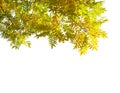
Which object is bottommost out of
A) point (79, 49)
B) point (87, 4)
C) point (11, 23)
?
point (79, 49)

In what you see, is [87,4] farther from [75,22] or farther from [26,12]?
[26,12]

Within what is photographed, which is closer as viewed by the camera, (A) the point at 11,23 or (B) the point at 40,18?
(B) the point at 40,18

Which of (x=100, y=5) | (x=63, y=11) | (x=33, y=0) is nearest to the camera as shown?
(x=63, y=11)

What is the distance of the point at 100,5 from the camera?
6.74 m

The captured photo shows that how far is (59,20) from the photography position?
23.1 ft

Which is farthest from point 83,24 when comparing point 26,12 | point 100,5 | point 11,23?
point 11,23

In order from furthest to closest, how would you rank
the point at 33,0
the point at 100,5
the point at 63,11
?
the point at 33,0, the point at 100,5, the point at 63,11

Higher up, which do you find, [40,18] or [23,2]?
[23,2]

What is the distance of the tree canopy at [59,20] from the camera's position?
20.9 ft

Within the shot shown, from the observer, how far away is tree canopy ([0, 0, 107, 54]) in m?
6.36

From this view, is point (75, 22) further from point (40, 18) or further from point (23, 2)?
point (23, 2)

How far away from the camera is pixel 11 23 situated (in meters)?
7.57

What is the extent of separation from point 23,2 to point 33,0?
0.28m

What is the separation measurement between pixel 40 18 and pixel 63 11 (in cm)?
94
